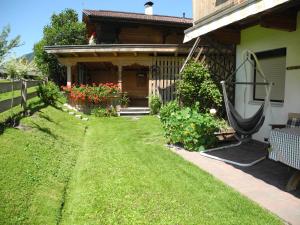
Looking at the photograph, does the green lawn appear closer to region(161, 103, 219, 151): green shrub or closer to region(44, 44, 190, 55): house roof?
region(161, 103, 219, 151): green shrub

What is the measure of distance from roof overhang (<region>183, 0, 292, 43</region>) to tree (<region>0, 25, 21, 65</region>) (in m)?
28.0

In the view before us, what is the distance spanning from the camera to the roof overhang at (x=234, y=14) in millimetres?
5449

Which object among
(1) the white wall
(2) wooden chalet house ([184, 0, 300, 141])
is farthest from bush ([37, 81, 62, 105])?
(1) the white wall

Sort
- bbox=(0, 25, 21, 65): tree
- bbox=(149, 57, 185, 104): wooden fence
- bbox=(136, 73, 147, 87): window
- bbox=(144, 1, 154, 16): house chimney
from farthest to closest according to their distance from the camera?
bbox=(0, 25, 21, 65): tree
bbox=(144, 1, 154, 16): house chimney
bbox=(136, 73, 147, 87): window
bbox=(149, 57, 185, 104): wooden fence

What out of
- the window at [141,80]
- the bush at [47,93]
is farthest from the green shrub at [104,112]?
the window at [141,80]

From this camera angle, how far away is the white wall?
6980mm

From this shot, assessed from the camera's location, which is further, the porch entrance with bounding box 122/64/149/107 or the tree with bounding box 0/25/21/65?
the tree with bounding box 0/25/21/65

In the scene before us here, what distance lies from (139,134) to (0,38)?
1161 inches

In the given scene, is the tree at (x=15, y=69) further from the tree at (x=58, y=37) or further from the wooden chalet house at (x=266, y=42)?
the wooden chalet house at (x=266, y=42)

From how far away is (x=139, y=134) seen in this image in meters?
9.27

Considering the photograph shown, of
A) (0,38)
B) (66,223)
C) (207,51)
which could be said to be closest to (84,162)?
(66,223)

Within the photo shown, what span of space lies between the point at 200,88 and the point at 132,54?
18.1ft

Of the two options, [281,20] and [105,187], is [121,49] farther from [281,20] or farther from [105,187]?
[105,187]

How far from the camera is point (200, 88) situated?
908cm
